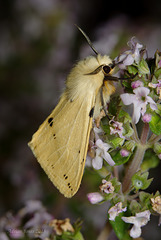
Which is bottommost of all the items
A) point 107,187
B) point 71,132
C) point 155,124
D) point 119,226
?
point 119,226

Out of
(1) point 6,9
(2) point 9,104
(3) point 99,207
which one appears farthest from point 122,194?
(1) point 6,9

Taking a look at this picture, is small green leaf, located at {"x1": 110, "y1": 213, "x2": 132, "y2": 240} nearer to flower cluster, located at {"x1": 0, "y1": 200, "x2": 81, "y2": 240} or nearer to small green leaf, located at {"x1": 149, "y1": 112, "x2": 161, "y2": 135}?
flower cluster, located at {"x1": 0, "y1": 200, "x2": 81, "y2": 240}

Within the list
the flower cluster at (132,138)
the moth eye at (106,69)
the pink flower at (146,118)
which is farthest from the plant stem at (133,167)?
the moth eye at (106,69)

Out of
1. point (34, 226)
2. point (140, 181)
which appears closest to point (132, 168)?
point (140, 181)

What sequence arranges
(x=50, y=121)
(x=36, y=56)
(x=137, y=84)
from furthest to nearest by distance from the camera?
(x=36, y=56) < (x=50, y=121) < (x=137, y=84)

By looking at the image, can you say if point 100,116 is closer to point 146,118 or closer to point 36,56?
point 146,118

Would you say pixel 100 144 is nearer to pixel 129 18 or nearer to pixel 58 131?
pixel 58 131

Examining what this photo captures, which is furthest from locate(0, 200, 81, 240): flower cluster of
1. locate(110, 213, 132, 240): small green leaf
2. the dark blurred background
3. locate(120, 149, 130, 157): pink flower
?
the dark blurred background
